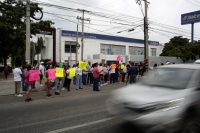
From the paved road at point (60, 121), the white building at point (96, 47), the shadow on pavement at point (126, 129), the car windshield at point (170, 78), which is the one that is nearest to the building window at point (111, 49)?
the white building at point (96, 47)

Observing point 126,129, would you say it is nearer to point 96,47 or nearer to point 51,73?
point 51,73

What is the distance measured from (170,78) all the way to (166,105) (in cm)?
131

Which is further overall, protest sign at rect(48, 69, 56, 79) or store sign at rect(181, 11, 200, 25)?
store sign at rect(181, 11, 200, 25)

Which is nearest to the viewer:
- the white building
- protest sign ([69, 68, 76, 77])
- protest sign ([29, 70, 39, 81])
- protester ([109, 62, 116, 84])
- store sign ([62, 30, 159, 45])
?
protest sign ([29, 70, 39, 81])

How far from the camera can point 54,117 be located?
609cm

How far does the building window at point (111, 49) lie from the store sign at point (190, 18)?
65.1 ft

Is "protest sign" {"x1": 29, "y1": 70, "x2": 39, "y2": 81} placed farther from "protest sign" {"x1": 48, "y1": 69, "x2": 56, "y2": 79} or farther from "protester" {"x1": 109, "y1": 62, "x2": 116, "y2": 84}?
"protester" {"x1": 109, "y1": 62, "x2": 116, "y2": 84}

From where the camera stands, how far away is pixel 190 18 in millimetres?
42844

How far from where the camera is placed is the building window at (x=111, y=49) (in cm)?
5523

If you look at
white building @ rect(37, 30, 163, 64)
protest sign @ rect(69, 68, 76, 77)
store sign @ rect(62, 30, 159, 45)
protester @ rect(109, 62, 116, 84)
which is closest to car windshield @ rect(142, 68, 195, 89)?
protest sign @ rect(69, 68, 76, 77)

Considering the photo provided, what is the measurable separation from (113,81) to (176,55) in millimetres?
Result: 27614

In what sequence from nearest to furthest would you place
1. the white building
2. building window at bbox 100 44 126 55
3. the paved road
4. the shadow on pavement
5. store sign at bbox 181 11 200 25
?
the shadow on pavement, the paved road, store sign at bbox 181 11 200 25, the white building, building window at bbox 100 44 126 55

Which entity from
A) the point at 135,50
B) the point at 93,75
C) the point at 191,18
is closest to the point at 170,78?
the point at 93,75

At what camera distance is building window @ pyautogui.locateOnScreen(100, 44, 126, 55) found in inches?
2174
